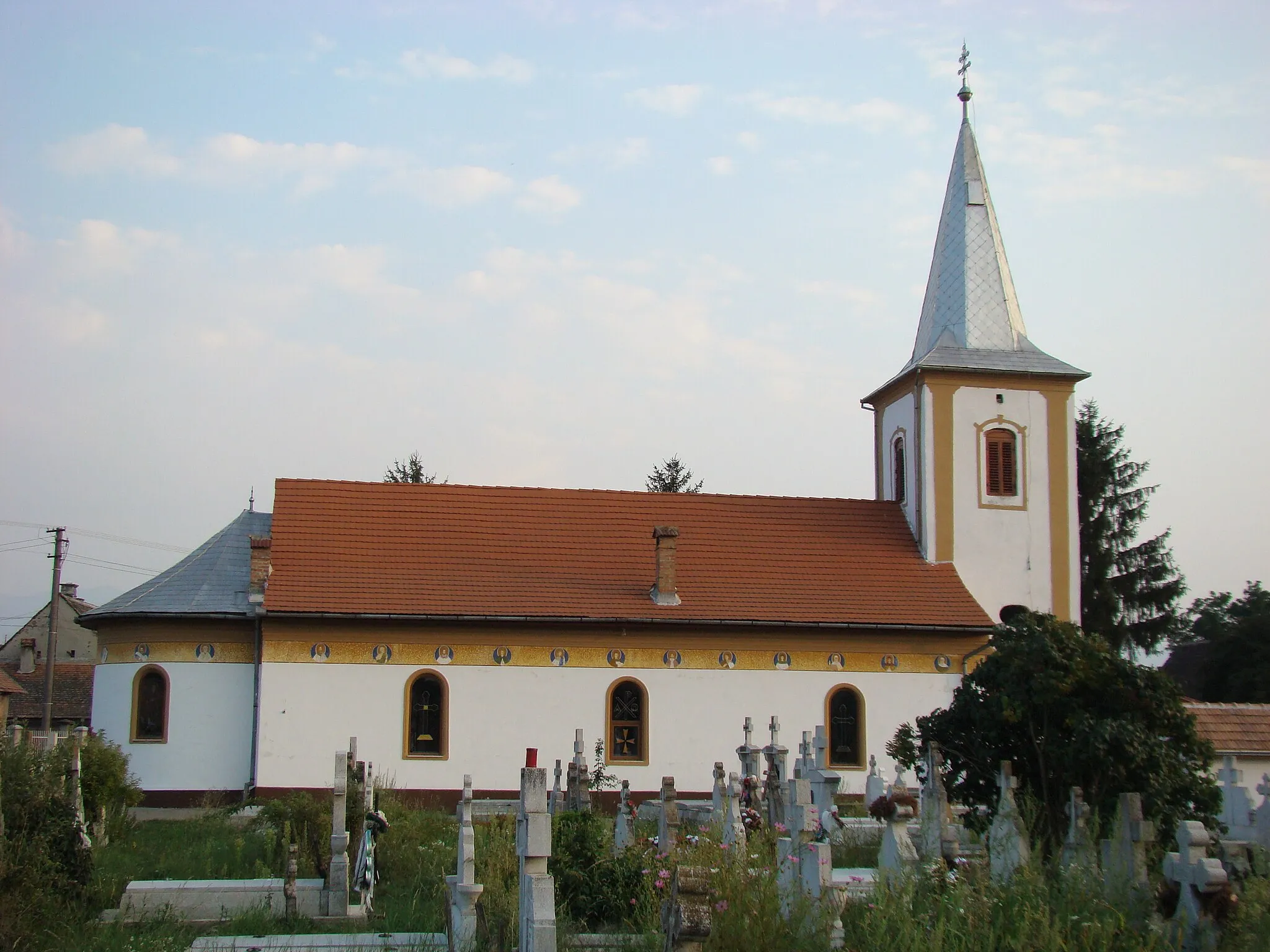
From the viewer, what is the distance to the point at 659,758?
25.1 meters

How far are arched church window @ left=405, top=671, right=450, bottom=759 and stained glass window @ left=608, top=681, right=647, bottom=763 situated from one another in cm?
320

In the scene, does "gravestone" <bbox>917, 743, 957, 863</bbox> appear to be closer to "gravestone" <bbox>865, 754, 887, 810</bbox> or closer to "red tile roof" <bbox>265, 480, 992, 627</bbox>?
"gravestone" <bbox>865, 754, 887, 810</bbox>

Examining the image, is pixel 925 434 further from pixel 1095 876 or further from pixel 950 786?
pixel 1095 876

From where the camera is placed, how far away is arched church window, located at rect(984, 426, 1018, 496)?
2892cm

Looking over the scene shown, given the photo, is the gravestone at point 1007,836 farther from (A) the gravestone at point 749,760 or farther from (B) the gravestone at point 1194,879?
(A) the gravestone at point 749,760

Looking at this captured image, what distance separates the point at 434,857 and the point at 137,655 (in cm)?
1168

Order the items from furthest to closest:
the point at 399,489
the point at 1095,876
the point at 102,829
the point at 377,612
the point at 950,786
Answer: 1. the point at 399,489
2. the point at 377,612
3. the point at 102,829
4. the point at 950,786
5. the point at 1095,876

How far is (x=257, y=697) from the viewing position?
79.9ft

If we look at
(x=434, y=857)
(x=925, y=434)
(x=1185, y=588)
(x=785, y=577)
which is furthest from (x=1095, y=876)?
(x=1185, y=588)

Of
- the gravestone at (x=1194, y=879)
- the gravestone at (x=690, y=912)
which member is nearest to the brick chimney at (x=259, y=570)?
the gravestone at (x=690, y=912)

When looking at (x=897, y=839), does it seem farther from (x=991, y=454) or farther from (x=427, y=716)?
(x=991, y=454)

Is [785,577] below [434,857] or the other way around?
the other way around

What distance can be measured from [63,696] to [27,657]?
10.0 metres

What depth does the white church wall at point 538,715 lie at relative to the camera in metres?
24.1
